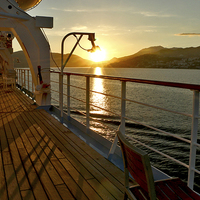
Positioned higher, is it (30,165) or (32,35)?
(32,35)

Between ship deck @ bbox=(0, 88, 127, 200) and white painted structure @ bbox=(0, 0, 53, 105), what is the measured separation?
1.64m

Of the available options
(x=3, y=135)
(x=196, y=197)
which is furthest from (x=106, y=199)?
(x=3, y=135)

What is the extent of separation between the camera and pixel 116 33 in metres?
22.8

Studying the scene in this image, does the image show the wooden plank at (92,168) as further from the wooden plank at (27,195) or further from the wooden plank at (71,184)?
the wooden plank at (27,195)

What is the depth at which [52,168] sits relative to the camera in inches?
69.1

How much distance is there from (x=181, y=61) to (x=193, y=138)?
Answer: 8137 centimetres

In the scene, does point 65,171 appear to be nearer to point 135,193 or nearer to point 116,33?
point 135,193

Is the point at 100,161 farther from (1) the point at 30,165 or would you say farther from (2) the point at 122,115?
(1) the point at 30,165

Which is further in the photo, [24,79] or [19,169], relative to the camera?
[24,79]

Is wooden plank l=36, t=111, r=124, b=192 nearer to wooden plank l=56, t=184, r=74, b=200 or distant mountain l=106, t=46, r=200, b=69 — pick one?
wooden plank l=56, t=184, r=74, b=200

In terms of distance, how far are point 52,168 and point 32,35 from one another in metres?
2.96

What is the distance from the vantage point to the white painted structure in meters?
3.93

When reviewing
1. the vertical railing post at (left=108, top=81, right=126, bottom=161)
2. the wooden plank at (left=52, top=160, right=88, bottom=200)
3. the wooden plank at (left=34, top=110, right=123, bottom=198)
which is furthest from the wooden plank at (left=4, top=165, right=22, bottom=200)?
the vertical railing post at (left=108, top=81, right=126, bottom=161)

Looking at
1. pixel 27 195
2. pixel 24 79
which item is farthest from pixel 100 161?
pixel 24 79
